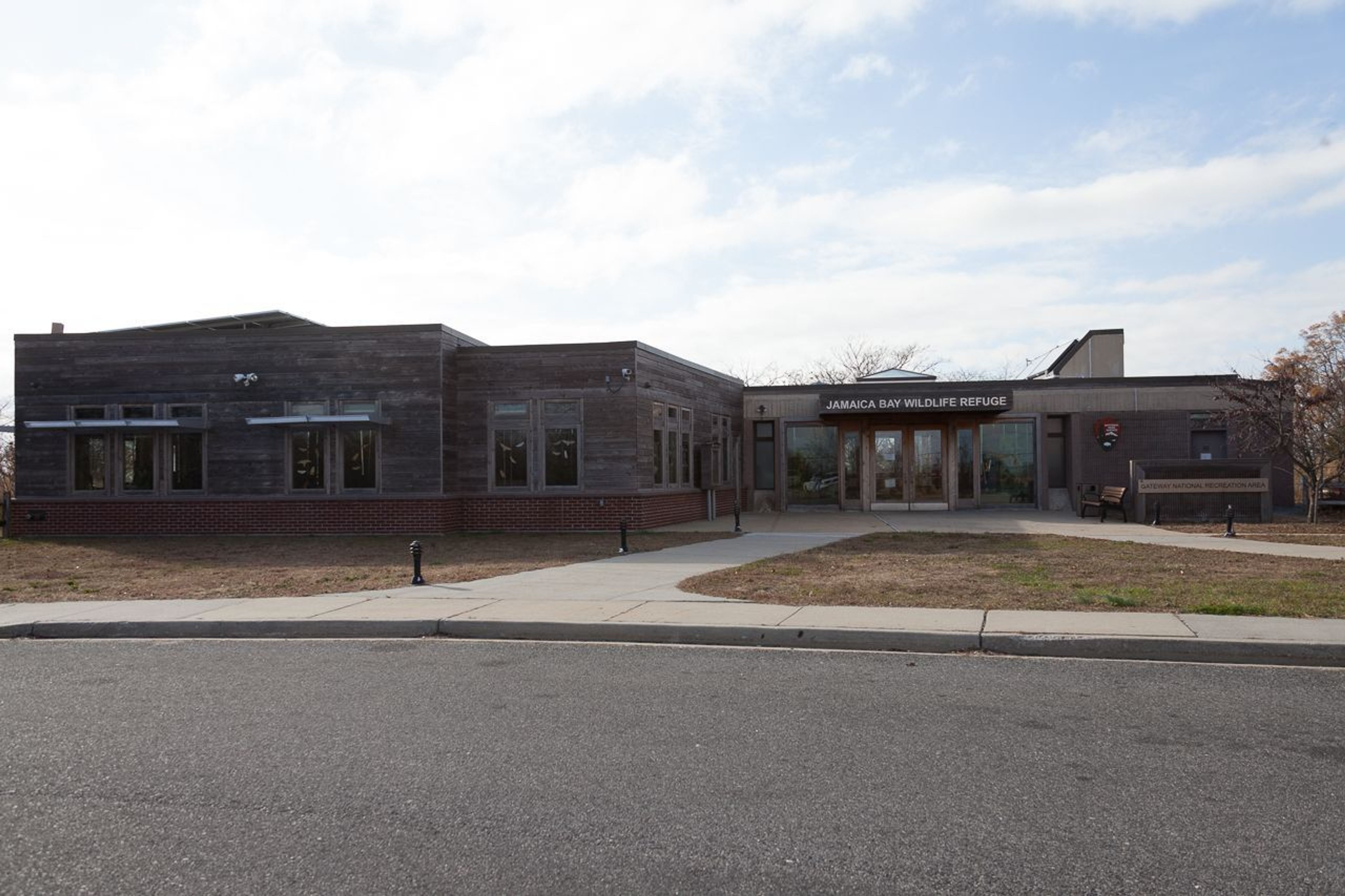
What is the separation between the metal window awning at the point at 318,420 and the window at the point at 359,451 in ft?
0.69

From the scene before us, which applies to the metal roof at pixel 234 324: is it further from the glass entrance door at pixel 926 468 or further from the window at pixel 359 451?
the glass entrance door at pixel 926 468

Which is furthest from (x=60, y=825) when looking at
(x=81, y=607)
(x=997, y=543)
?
(x=997, y=543)

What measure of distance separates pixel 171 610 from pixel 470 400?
11.7 metres

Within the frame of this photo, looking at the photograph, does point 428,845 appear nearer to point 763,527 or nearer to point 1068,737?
point 1068,737

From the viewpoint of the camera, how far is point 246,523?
22.1 m

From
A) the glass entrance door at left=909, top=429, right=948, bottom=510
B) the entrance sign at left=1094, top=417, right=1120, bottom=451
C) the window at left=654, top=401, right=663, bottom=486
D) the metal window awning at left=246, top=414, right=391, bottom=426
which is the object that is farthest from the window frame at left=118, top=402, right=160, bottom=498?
the entrance sign at left=1094, top=417, right=1120, bottom=451

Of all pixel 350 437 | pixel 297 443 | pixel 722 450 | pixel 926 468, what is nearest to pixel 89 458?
pixel 297 443

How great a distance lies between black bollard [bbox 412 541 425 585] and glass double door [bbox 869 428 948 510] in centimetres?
1802

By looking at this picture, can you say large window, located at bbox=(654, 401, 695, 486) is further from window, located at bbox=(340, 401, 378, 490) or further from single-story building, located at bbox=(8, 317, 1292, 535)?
window, located at bbox=(340, 401, 378, 490)

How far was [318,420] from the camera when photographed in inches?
830

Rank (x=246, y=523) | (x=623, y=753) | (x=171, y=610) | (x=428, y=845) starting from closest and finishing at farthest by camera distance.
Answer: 1. (x=428, y=845)
2. (x=623, y=753)
3. (x=171, y=610)
4. (x=246, y=523)

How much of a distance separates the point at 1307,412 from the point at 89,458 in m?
27.3

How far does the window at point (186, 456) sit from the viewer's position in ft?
73.5

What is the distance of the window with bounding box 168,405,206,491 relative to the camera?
22.4 metres
